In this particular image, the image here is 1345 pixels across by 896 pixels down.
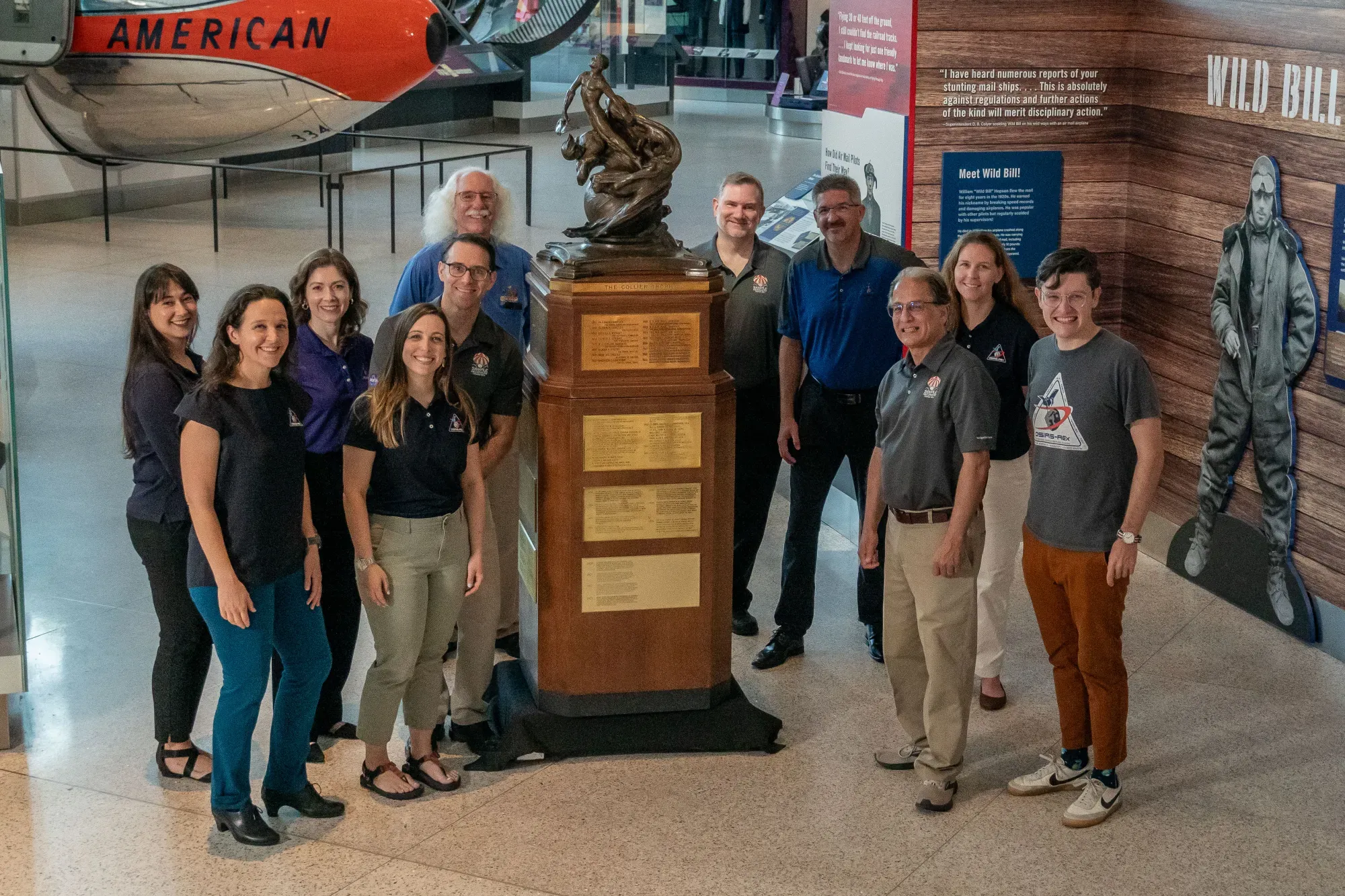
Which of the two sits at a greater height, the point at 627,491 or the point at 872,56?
the point at 872,56

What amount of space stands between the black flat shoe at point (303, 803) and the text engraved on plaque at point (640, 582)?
34.4 inches

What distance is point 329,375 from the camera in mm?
4121

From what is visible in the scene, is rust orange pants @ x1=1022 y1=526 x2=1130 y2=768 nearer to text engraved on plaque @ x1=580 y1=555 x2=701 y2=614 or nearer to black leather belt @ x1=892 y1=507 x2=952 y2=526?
black leather belt @ x1=892 y1=507 x2=952 y2=526

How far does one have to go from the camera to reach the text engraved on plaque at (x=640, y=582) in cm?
432

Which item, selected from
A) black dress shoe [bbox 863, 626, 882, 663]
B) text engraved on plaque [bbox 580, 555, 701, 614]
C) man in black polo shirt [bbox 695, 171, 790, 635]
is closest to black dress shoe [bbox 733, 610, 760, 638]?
man in black polo shirt [bbox 695, 171, 790, 635]

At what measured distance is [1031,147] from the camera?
6.01m

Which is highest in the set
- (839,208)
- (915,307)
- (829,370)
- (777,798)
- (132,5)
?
(132,5)

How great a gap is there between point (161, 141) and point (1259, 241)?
26.5ft

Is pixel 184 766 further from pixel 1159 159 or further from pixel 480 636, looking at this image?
pixel 1159 159

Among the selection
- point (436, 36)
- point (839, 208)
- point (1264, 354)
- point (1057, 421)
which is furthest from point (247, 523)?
point (436, 36)

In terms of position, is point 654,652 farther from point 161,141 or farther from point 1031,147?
point 161,141

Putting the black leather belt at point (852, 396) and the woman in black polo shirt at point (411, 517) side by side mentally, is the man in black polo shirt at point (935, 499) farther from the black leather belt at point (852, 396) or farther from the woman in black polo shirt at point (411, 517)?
the woman in black polo shirt at point (411, 517)

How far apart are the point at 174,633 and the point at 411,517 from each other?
74 cm

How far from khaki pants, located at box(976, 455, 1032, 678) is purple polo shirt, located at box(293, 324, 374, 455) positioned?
1967 millimetres
